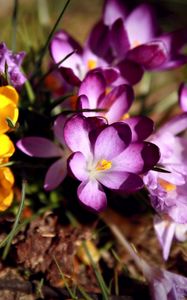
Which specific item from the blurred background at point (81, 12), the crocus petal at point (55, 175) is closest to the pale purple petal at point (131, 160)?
the crocus petal at point (55, 175)

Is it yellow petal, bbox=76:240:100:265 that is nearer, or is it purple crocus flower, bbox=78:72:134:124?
purple crocus flower, bbox=78:72:134:124

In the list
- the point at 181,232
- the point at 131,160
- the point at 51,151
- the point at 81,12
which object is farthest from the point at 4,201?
the point at 81,12

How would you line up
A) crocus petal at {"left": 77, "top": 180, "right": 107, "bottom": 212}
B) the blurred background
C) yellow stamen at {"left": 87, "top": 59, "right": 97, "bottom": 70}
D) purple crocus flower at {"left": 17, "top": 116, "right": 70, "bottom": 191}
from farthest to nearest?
the blurred background < yellow stamen at {"left": 87, "top": 59, "right": 97, "bottom": 70} < purple crocus flower at {"left": 17, "top": 116, "right": 70, "bottom": 191} < crocus petal at {"left": 77, "top": 180, "right": 107, "bottom": 212}

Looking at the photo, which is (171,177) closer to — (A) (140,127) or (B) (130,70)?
(A) (140,127)

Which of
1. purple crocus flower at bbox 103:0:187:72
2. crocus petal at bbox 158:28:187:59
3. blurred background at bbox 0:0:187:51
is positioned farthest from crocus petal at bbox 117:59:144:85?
blurred background at bbox 0:0:187:51

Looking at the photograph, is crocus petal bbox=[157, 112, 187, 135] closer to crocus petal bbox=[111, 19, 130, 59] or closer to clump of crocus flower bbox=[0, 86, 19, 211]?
crocus petal bbox=[111, 19, 130, 59]

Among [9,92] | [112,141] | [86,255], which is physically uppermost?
[9,92]

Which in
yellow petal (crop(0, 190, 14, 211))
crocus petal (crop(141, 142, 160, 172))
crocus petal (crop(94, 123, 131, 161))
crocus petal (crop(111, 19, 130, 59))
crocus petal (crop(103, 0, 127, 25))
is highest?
crocus petal (crop(103, 0, 127, 25))
